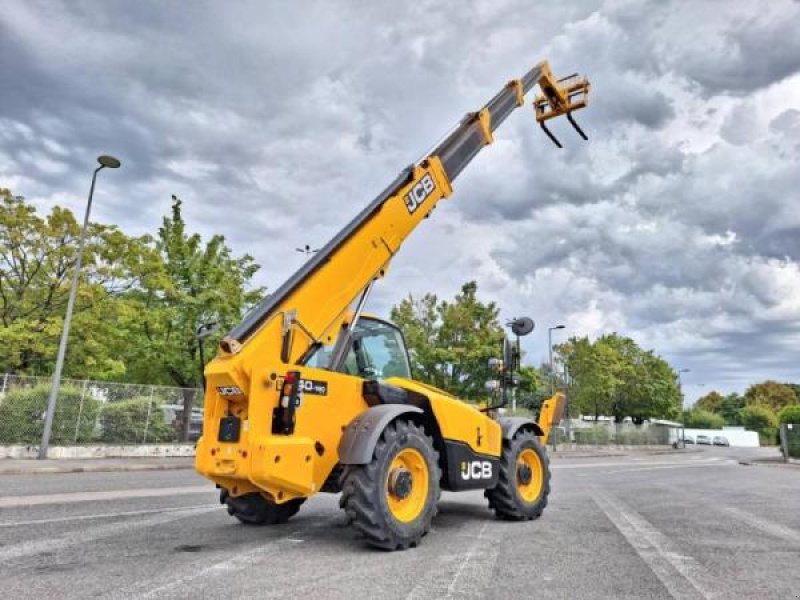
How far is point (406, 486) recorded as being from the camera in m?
5.62

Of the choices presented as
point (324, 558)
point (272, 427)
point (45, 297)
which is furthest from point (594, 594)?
point (45, 297)

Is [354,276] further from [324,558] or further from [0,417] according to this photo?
[0,417]

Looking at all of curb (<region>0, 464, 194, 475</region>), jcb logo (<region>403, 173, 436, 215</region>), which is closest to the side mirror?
jcb logo (<region>403, 173, 436, 215</region>)

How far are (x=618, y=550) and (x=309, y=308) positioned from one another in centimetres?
391

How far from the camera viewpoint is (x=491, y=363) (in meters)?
7.39

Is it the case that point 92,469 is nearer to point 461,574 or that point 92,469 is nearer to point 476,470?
point 476,470

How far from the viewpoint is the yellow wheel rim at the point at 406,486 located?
18.1 feet

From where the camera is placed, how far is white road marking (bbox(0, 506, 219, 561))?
494 cm

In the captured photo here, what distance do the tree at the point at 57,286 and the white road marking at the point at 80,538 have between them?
1367 centimetres

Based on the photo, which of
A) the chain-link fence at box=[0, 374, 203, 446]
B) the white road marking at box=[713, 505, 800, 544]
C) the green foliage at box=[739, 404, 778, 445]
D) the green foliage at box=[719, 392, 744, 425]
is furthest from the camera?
the green foliage at box=[719, 392, 744, 425]

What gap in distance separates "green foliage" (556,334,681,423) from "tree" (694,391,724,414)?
6668 cm

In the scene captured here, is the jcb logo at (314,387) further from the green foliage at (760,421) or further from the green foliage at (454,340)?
the green foliage at (760,421)

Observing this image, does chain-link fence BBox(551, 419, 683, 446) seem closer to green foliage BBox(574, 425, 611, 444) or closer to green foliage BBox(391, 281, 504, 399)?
green foliage BBox(574, 425, 611, 444)

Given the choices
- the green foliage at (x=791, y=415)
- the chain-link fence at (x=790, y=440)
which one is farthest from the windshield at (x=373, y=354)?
the green foliage at (x=791, y=415)
